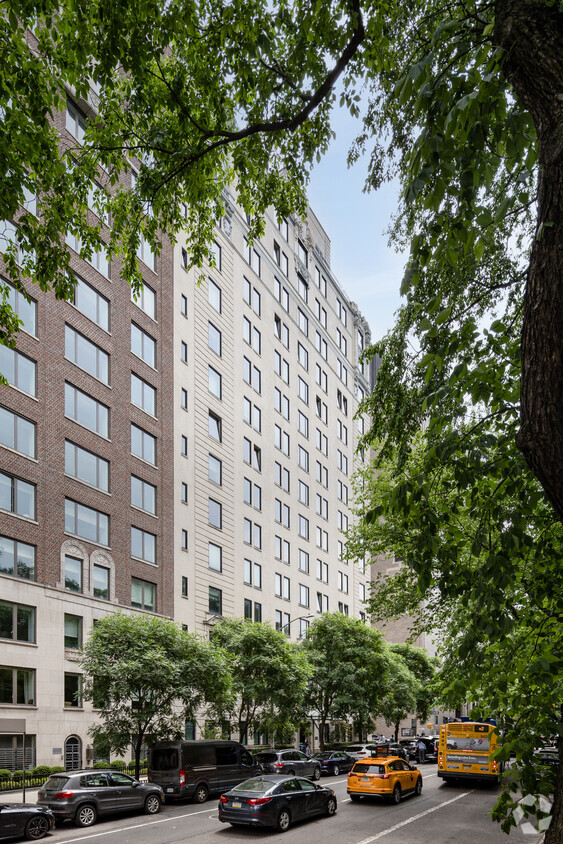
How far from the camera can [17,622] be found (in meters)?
29.9

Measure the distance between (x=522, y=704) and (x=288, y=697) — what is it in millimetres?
31105

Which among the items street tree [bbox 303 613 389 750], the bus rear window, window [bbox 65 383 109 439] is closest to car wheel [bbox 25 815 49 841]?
the bus rear window

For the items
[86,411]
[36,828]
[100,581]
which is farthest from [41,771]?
[86,411]

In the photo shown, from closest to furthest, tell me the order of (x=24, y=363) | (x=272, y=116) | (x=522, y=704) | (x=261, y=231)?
1. (x=522, y=704)
2. (x=272, y=116)
3. (x=261, y=231)
4. (x=24, y=363)

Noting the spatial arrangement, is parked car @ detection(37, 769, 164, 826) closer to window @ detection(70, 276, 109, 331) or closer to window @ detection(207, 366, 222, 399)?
window @ detection(70, 276, 109, 331)

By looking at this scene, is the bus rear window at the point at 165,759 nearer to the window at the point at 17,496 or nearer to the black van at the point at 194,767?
the black van at the point at 194,767

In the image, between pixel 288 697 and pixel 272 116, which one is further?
pixel 288 697

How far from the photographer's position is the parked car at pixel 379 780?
26.1 metres

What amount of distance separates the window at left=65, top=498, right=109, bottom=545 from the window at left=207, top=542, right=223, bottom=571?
444 inches

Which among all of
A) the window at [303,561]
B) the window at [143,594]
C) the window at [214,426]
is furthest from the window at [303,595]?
the window at [143,594]

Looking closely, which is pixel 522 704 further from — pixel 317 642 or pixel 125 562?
pixel 317 642

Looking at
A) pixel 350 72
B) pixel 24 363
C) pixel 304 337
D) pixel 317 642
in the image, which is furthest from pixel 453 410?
pixel 304 337

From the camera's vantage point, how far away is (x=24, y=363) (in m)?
31.9

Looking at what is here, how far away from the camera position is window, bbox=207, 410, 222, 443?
161ft
